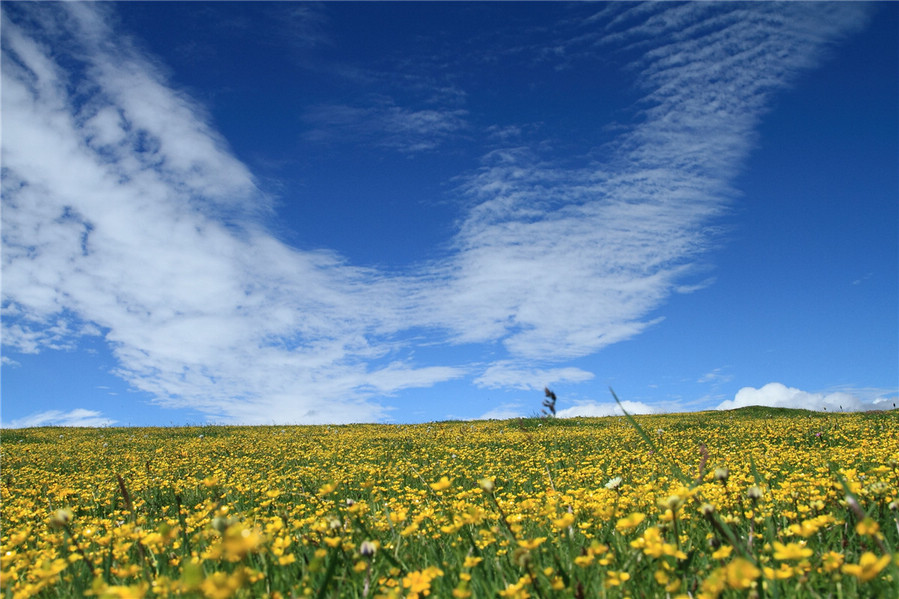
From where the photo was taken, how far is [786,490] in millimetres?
5000

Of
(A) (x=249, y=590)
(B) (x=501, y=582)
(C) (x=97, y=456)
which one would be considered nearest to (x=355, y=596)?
(A) (x=249, y=590)

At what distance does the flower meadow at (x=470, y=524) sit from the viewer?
2758 millimetres

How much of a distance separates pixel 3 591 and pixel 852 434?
17.7 m

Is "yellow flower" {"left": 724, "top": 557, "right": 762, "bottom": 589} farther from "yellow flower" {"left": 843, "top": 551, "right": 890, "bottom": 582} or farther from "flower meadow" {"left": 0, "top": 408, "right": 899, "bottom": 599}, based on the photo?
"yellow flower" {"left": 843, "top": 551, "right": 890, "bottom": 582}

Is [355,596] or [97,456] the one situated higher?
[97,456]

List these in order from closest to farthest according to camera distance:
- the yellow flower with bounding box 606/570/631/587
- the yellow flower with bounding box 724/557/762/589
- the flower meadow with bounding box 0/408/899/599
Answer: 1. the yellow flower with bounding box 724/557/762/589
2. the yellow flower with bounding box 606/570/631/587
3. the flower meadow with bounding box 0/408/899/599

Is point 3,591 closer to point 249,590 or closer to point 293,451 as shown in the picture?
point 249,590

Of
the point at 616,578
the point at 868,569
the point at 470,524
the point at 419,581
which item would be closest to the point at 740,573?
the point at 868,569

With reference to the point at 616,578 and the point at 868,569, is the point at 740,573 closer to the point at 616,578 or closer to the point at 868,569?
the point at 868,569

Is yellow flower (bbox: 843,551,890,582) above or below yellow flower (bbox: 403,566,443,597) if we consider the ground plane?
above

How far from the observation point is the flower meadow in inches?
109

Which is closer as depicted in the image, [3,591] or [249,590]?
[249,590]

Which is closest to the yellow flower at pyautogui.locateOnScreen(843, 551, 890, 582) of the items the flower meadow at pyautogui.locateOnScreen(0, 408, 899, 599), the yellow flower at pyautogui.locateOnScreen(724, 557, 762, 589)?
the flower meadow at pyautogui.locateOnScreen(0, 408, 899, 599)

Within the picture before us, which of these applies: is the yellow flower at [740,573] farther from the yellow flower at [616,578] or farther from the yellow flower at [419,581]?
the yellow flower at [419,581]
